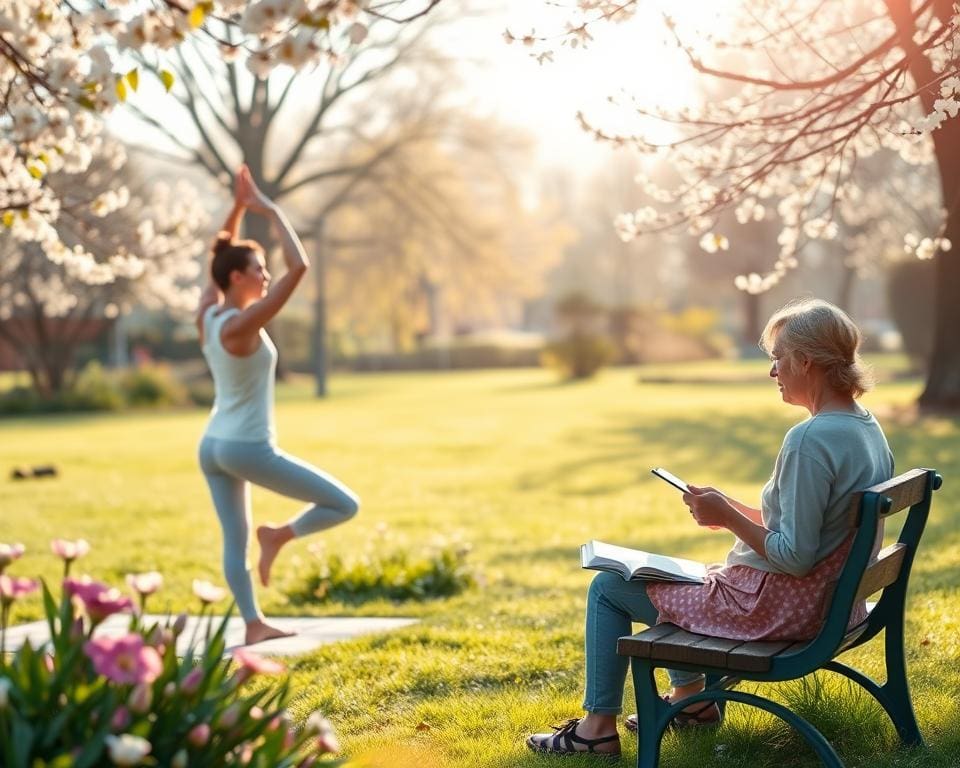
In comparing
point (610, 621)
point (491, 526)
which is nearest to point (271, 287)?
point (610, 621)

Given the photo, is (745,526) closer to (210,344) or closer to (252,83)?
(210,344)

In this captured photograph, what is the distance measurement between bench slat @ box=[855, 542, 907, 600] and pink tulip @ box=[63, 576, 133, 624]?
1924 millimetres

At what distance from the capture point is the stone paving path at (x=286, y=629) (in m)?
5.96

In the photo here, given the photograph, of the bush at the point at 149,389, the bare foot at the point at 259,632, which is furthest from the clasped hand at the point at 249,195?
the bush at the point at 149,389

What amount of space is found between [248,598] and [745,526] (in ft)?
10.4

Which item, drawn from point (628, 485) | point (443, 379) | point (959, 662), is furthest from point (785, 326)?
point (443, 379)

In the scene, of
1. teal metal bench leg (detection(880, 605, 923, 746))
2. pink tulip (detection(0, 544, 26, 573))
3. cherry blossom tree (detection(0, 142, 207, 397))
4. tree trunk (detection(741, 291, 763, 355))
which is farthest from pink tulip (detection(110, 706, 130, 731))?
tree trunk (detection(741, 291, 763, 355))

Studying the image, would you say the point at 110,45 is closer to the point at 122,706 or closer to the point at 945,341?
the point at 122,706

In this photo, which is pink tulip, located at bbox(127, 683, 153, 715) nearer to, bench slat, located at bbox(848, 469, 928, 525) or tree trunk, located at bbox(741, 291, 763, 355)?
bench slat, located at bbox(848, 469, 928, 525)

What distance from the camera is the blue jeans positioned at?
392 centimetres

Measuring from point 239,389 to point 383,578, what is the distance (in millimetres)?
2354

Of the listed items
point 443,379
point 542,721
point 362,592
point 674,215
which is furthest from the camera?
point 443,379

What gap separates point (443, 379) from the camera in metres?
41.6

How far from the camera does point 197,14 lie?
3215 mm
